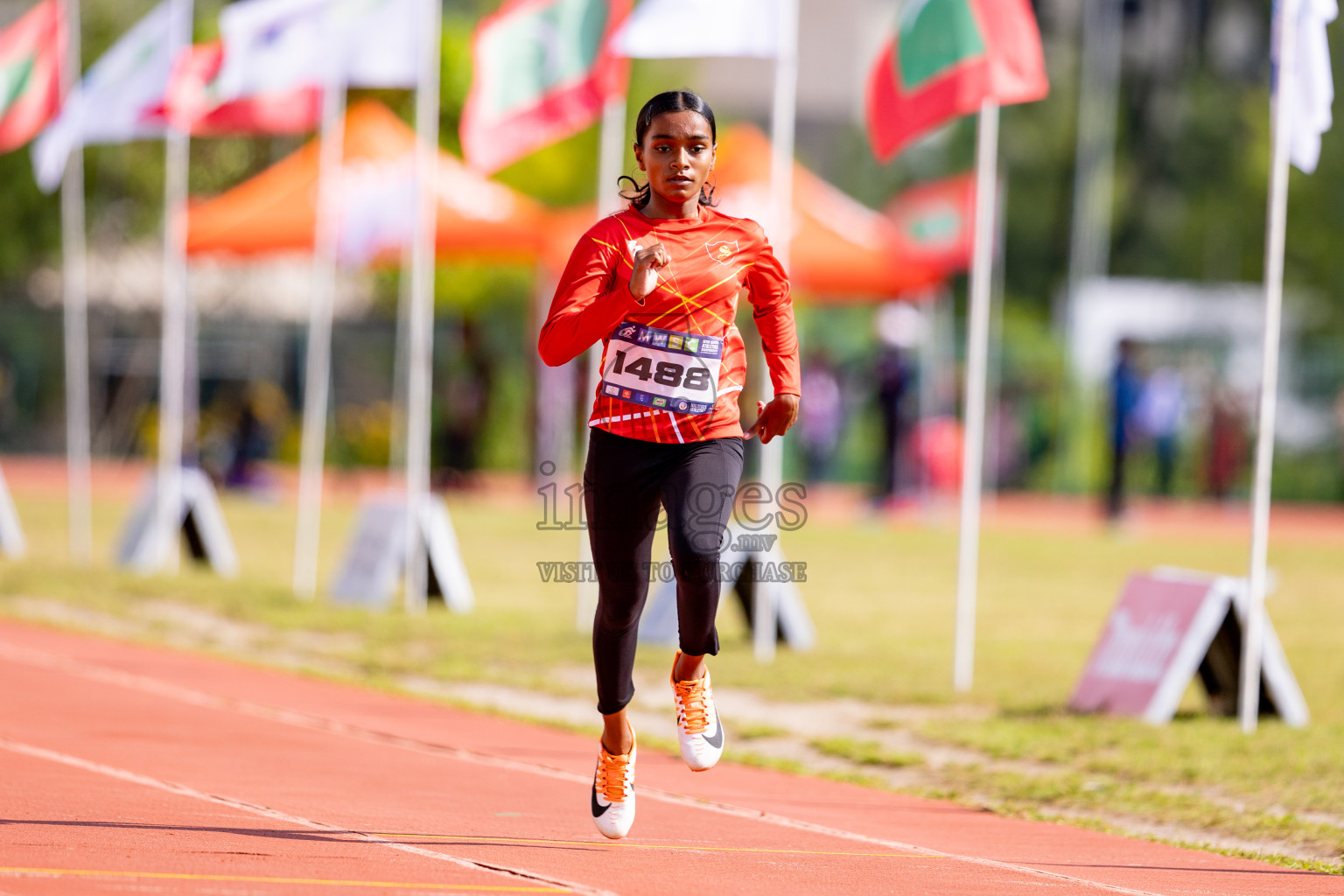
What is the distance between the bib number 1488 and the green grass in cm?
255

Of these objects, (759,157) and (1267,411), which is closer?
(1267,411)

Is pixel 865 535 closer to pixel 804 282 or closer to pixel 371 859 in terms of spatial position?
pixel 804 282

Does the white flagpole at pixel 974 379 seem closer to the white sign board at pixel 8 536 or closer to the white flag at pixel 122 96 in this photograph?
the white flag at pixel 122 96

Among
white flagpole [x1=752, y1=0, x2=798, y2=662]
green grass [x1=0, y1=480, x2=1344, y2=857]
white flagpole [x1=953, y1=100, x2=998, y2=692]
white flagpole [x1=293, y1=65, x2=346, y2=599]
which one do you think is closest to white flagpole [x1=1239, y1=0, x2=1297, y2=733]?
green grass [x1=0, y1=480, x2=1344, y2=857]

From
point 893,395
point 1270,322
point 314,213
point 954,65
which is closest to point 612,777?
point 1270,322

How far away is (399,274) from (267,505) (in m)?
12.3

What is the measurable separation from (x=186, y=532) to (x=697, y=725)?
10.4 m

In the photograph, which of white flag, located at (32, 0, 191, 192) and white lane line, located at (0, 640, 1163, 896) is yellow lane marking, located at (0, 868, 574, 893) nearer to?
white lane line, located at (0, 640, 1163, 896)

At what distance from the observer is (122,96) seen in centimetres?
1478

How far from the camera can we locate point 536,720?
919cm

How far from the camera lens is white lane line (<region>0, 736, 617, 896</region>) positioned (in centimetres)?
528

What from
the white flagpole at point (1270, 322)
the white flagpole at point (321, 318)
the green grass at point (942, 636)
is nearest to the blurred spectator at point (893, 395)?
the green grass at point (942, 636)

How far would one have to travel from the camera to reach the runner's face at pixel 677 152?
568 cm

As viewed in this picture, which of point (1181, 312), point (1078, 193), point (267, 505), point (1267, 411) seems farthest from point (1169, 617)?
point (1181, 312)
